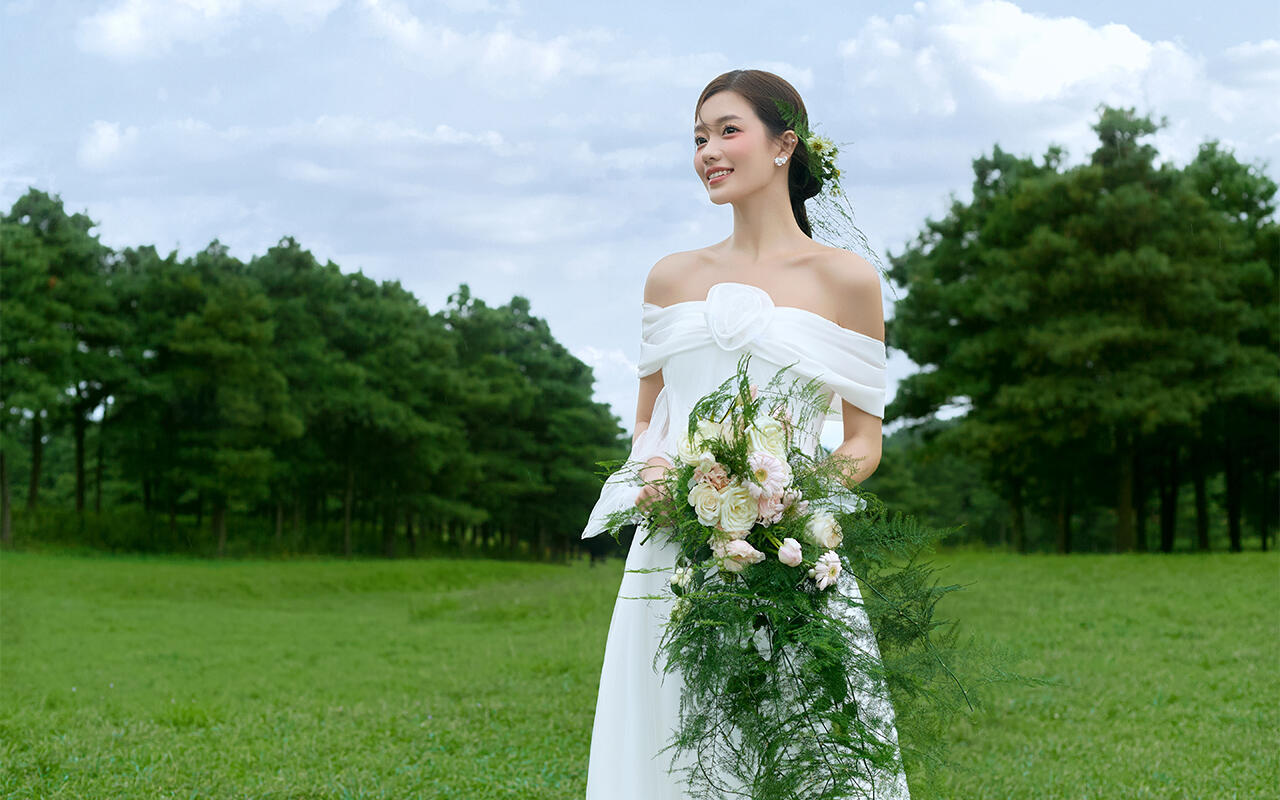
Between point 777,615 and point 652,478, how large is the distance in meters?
0.58

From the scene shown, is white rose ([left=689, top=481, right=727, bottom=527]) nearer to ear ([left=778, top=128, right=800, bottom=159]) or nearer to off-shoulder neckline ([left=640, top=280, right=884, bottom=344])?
off-shoulder neckline ([left=640, top=280, right=884, bottom=344])

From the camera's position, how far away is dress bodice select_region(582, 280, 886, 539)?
3.15 metres

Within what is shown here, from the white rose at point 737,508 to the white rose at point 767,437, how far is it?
5.1 inches

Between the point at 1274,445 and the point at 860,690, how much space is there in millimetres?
31612

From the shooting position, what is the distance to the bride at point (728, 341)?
3.13m

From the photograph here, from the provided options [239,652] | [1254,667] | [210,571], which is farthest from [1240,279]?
[210,571]

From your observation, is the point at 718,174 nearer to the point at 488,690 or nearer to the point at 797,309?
the point at 797,309

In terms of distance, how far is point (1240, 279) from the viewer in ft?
84.7

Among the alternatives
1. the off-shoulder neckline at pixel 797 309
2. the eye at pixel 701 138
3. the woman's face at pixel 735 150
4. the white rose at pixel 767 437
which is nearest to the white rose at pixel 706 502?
the white rose at pixel 767 437

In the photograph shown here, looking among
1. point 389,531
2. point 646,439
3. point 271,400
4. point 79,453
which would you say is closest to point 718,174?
point 646,439

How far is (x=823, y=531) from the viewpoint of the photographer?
2723 mm

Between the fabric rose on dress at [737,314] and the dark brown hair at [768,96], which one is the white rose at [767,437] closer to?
the fabric rose on dress at [737,314]

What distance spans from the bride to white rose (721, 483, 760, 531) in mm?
337

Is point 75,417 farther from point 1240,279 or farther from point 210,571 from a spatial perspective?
point 1240,279
